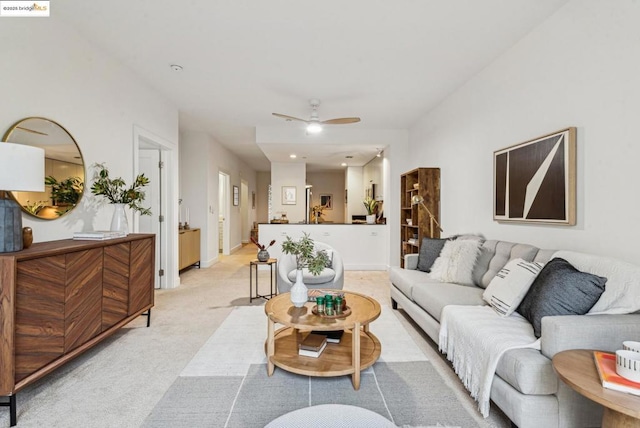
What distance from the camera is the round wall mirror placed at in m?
2.16

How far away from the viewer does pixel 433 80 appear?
367 centimetres

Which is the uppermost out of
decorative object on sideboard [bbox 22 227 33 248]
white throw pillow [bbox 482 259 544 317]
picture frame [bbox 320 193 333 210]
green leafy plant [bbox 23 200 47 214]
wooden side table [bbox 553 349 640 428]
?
picture frame [bbox 320 193 333 210]

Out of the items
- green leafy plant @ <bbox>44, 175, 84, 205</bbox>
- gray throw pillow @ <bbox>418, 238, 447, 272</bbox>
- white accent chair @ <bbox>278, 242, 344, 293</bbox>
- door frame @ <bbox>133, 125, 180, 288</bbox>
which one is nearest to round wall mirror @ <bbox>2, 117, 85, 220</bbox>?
green leafy plant @ <bbox>44, 175, 84, 205</bbox>

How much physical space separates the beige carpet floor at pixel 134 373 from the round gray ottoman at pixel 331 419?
92cm

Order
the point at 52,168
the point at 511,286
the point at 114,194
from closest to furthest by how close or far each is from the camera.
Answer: the point at 511,286
the point at 52,168
the point at 114,194

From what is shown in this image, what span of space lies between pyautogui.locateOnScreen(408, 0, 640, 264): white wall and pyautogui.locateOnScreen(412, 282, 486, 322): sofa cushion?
707mm

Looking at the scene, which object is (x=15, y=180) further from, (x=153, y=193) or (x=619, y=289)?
(x=619, y=289)

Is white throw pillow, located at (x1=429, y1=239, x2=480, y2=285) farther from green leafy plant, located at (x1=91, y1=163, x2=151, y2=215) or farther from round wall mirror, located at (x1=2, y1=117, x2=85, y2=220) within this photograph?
round wall mirror, located at (x1=2, y1=117, x2=85, y2=220)

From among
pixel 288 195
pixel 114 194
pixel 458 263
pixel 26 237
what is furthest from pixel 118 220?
pixel 288 195

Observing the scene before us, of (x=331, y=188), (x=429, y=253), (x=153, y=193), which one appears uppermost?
(x=331, y=188)

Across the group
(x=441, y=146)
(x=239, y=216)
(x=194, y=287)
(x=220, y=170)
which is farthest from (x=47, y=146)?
(x=239, y=216)

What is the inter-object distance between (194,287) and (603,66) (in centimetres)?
495

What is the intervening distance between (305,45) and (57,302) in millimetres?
2728

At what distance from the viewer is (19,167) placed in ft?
5.64
